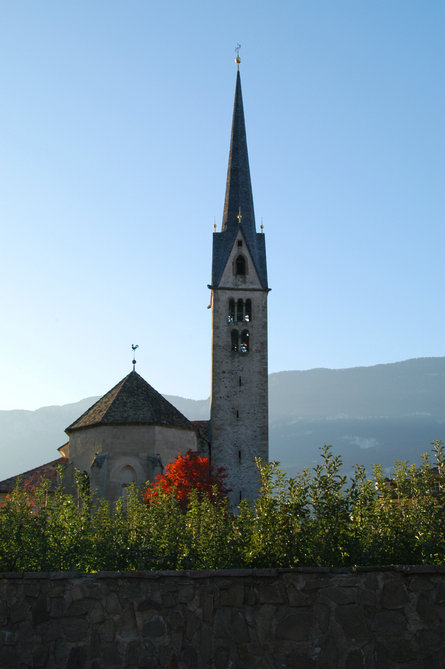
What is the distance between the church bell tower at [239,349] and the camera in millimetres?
47500

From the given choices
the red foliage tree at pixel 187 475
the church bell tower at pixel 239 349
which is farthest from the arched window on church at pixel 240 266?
the red foliage tree at pixel 187 475

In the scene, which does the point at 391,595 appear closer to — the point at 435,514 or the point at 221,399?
the point at 435,514

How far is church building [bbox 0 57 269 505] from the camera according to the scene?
4038 centimetres

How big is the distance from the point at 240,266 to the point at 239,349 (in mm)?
6150

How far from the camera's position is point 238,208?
54.6 m

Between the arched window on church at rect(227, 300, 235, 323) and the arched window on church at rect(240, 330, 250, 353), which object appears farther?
the arched window on church at rect(227, 300, 235, 323)

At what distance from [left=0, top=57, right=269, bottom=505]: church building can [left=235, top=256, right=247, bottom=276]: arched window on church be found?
73mm

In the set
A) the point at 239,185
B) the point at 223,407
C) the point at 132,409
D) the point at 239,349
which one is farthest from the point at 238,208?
the point at 132,409

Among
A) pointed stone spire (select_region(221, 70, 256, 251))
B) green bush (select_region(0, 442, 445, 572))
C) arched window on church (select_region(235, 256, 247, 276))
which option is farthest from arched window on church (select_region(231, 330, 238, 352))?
green bush (select_region(0, 442, 445, 572))

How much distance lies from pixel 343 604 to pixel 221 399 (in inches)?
1560

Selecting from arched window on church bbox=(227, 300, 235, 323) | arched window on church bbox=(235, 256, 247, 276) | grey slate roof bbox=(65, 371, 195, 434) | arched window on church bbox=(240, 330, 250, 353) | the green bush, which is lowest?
the green bush

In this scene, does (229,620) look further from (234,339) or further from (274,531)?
(234,339)

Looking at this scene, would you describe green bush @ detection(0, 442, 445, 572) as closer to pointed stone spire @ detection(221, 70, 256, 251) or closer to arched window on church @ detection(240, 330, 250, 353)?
arched window on church @ detection(240, 330, 250, 353)

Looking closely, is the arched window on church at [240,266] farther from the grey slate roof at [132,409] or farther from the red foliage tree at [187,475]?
the red foliage tree at [187,475]
